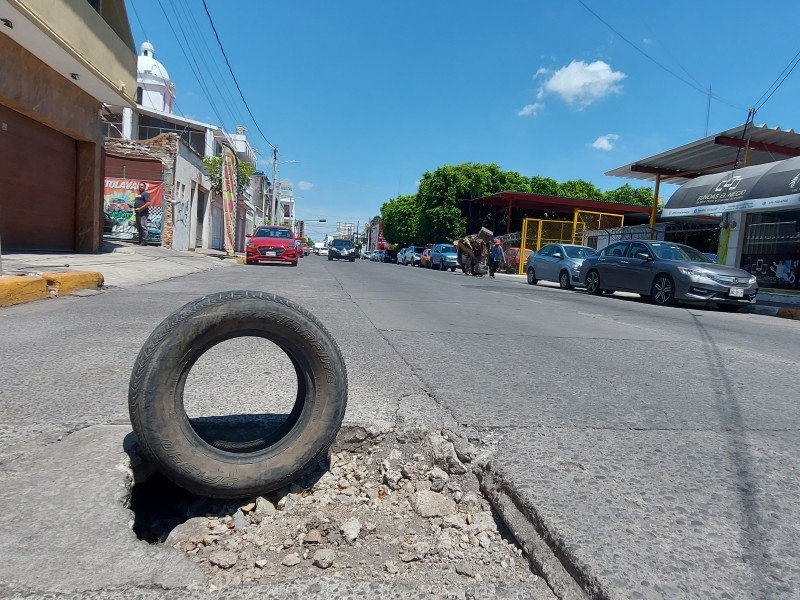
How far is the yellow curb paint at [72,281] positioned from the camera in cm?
777

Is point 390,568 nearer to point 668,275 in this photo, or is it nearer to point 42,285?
point 42,285

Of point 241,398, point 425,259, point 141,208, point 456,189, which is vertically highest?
point 456,189

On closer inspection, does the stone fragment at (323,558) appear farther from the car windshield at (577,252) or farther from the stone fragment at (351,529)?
the car windshield at (577,252)

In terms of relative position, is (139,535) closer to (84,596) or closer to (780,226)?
(84,596)

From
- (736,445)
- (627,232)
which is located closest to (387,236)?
(627,232)

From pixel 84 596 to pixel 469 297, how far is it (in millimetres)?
10817

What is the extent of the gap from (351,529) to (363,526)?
69mm

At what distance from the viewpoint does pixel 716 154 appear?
19.5 metres

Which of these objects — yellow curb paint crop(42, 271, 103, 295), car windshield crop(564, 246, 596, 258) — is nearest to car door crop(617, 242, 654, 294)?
car windshield crop(564, 246, 596, 258)

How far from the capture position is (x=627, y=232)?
23719 millimetres

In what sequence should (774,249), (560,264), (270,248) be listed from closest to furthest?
1. (774,249)
2. (560,264)
3. (270,248)

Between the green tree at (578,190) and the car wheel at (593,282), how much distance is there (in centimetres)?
3346

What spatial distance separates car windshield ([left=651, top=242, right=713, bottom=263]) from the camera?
12.9m

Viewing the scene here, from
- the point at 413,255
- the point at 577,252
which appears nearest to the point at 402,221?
the point at 413,255
